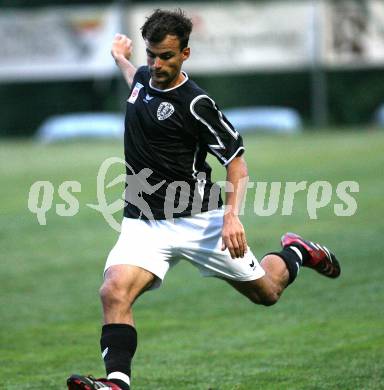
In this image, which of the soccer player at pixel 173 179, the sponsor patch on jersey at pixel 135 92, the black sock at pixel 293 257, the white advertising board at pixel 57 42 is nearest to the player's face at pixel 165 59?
the soccer player at pixel 173 179

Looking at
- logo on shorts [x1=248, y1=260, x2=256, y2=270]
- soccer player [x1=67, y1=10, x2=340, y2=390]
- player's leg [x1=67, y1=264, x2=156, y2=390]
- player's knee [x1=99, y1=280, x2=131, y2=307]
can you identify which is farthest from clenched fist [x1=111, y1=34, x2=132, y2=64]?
player's knee [x1=99, y1=280, x2=131, y2=307]

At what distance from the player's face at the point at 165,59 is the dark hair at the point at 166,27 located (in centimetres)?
3

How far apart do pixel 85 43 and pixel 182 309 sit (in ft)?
74.8

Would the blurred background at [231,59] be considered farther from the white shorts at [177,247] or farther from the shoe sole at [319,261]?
the white shorts at [177,247]

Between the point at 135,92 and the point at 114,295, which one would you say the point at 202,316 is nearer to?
the point at 135,92

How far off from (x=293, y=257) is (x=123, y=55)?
1815 mm

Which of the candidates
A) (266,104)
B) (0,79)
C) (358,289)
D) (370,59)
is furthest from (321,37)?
(358,289)

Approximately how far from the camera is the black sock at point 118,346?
554 cm

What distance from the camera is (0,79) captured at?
32.0 meters

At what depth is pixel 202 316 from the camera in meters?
8.50

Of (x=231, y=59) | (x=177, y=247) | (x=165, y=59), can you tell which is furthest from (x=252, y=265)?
(x=231, y=59)

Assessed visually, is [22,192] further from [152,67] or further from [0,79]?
[0,79]

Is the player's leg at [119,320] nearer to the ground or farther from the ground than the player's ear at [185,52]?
nearer to the ground

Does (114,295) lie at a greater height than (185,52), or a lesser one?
lesser
